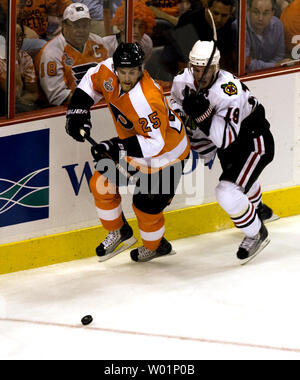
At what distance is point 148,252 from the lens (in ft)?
17.3

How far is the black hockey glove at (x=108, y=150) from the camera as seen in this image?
4.87 meters

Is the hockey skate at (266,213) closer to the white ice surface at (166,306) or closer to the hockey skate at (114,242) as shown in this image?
the white ice surface at (166,306)

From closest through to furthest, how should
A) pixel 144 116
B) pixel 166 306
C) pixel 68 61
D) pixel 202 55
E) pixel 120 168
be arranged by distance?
1. pixel 166 306
2. pixel 144 116
3. pixel 202 55
4. pixel 120 168
5. pixel 68 61

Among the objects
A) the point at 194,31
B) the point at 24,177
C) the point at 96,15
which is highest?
the point at 96,15

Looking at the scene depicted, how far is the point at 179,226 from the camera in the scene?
5641 mm

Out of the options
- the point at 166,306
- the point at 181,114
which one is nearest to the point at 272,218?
the point at 181,114

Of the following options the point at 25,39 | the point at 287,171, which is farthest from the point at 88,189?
the point at 287,171

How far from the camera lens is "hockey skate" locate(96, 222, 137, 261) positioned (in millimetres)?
5168

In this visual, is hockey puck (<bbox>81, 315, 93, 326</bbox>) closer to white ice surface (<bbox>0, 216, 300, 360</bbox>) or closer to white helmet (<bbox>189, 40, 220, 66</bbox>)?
white ice surface (<bbox>0, 216, 300, 360</bbox>)

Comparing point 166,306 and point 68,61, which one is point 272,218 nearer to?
point 166,306

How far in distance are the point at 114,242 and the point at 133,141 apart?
2.22ft

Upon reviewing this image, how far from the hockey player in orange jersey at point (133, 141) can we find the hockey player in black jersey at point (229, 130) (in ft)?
0.53

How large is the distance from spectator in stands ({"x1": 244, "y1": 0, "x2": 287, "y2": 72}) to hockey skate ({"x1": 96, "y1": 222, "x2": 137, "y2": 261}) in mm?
1326

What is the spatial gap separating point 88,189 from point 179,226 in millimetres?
644
